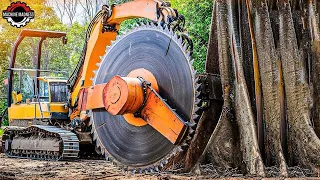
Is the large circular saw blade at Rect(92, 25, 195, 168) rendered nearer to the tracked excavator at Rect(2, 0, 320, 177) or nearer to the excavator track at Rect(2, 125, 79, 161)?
the tracked excavator at Rect(2, 0, 320, 177)

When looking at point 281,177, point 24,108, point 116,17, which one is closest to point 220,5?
point 281,177

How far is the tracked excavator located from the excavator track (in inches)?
124

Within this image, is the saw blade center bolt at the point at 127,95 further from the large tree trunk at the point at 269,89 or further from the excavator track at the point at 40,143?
the excavator track at the point at 40,143

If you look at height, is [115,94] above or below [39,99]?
below

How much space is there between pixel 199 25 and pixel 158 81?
9.87 m

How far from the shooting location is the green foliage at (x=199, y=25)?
1814 centimetres

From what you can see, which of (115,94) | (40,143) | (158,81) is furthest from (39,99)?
(158,81)

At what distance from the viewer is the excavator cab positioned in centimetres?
1456

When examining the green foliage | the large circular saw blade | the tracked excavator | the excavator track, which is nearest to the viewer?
the tracked excavator

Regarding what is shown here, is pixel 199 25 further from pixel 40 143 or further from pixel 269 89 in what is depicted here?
pixel 269 89

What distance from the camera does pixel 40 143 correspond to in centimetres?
1398

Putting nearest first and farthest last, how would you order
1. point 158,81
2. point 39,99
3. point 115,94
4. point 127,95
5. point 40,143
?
point 127,95 < point 115,94 < point 158,81 < point 40,143 < point 39,99

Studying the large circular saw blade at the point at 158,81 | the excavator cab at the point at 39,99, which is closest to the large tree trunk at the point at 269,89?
the large circular saw blade at the point at 158,81

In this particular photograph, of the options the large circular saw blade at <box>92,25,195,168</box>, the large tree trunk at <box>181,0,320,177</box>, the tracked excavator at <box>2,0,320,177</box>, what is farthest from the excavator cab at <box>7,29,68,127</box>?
the large tree trunk at <box>181,0,320,177</box>
